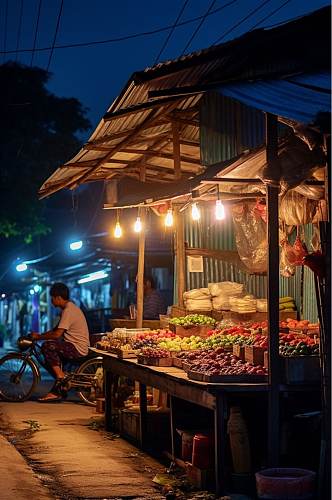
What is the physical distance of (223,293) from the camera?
14258mm

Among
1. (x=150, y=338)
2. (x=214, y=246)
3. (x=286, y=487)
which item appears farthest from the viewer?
(x=214, y=246)

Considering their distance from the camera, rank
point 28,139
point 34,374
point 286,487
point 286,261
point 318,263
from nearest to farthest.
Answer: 1. point 286,487
2. point 318,263
3. point 286,261
4. point 34,374
5. point 28,139

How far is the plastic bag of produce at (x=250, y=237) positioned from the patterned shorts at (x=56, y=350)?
356 cm

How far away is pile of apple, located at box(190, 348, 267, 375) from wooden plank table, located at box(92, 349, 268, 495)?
6.6 inches

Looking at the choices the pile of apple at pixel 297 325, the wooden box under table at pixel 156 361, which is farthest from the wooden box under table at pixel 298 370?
the pile of apple at pixel 297 325

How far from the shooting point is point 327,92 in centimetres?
703

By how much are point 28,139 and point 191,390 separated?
2395 cm

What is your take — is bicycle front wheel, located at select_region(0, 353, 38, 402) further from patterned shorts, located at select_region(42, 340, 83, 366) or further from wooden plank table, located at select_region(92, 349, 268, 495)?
wooden plank table, located at select_region(92, 349, 268, 495)

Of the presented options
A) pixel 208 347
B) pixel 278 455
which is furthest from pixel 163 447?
pixel 278 455

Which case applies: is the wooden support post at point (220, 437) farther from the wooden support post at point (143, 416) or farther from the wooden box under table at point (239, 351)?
the wooden support post at point (143, 416)

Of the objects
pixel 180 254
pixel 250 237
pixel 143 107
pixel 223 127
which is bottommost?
pixel 180 254

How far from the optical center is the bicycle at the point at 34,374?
1538 cm

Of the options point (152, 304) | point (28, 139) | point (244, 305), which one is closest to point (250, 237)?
point (244, 305)

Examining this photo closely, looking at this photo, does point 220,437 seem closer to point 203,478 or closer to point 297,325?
point 203,478
